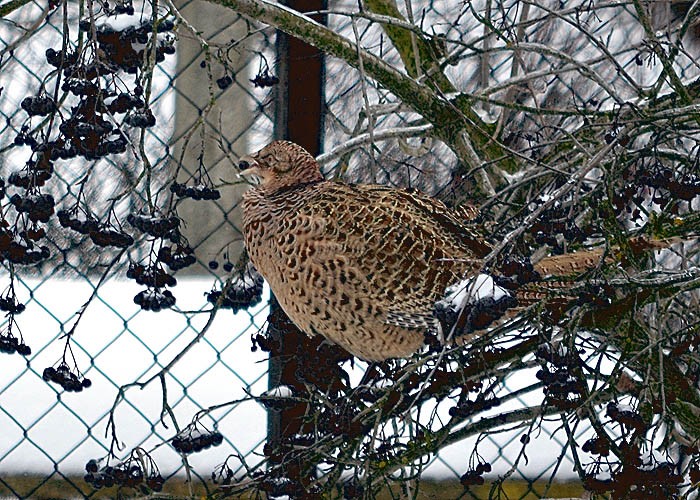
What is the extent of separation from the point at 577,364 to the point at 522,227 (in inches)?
8.7

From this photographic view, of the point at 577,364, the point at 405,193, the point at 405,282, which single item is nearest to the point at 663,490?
the point at 577,364

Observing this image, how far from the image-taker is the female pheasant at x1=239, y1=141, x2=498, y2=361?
6.40 ft

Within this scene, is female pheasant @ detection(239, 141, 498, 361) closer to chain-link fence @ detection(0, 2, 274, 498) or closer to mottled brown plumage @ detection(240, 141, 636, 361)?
mottled brown plumage @ detection(240, 141, 636, 361)

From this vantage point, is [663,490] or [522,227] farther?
[663,490]

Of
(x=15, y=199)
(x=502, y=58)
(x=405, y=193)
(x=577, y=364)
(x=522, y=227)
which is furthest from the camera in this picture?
(x=502, y=58)

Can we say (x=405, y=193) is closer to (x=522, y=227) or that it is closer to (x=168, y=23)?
(x=168, y=23)

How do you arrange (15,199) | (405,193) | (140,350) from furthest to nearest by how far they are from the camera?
(140,350) < (405,193) < (15,199)

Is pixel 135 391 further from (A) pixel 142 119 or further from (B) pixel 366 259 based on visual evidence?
(A) pixel 142 119

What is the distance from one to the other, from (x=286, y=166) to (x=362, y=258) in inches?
11.1

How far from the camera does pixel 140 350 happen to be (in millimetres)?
4520

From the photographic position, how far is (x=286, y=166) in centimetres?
212

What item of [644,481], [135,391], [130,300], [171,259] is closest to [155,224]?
[171,259]

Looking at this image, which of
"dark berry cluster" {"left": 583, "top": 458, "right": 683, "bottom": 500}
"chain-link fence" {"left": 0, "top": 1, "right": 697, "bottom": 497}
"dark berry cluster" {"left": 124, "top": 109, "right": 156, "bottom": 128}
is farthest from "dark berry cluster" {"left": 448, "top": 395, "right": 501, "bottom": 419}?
"chain-link fence" {"left": 0, "top": 1, "right": 697, "bottom": 497}

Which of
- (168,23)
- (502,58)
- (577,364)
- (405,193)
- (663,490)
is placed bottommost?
(663,490)
